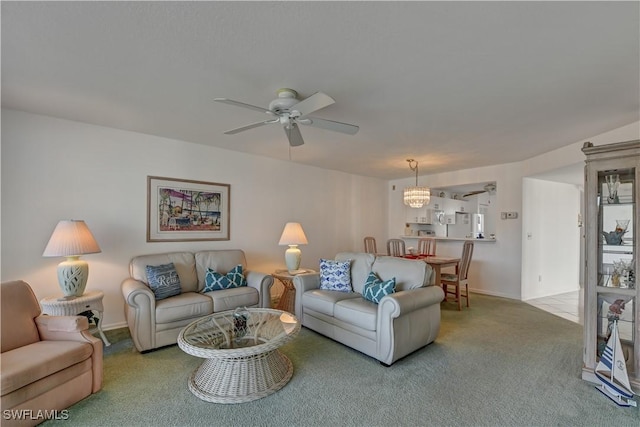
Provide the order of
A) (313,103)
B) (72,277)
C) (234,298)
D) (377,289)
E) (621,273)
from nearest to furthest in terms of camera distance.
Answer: (313,103), (621,273), (72,277), (377,289), (234,298)

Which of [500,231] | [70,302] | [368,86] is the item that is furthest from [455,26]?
[500,231]

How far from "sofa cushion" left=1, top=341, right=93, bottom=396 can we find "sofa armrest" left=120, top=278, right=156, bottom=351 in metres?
0.73

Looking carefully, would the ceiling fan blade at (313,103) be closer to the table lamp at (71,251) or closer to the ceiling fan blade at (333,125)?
the ceiling fan blade at (333,125)

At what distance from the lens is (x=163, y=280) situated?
333cm

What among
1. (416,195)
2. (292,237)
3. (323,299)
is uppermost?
(416,195)

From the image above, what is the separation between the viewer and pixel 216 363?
233 cm

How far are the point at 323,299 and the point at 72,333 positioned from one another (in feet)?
7.23

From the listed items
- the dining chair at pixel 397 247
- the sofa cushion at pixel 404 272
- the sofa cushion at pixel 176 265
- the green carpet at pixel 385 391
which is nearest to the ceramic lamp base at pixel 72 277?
the sofa cushion at pixel 176 265

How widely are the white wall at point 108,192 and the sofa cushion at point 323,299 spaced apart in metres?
1.62

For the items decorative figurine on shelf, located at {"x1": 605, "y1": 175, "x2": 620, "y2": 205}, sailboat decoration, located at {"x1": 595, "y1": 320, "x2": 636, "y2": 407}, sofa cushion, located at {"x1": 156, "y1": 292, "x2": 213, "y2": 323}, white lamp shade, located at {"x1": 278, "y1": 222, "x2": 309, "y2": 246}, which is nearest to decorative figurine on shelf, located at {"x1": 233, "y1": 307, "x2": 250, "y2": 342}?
sofa cushion, located at {"x1": 156, "y1": 292, "x2": 213, "y2": 323}

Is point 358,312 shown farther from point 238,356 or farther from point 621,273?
point 621,273

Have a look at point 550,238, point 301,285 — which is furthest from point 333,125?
point 550,238

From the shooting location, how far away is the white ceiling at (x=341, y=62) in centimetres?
160

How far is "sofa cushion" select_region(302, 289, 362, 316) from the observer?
325cm
